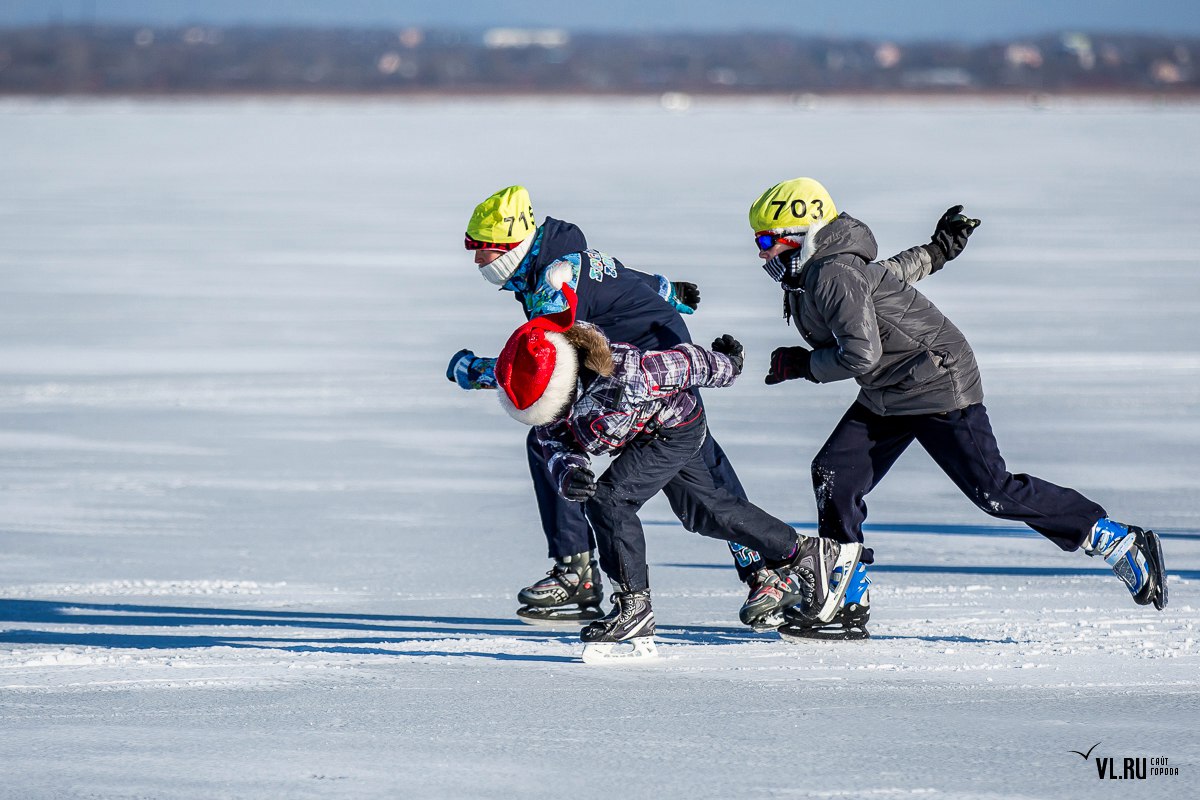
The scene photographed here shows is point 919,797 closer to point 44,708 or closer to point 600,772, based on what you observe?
point 600,772

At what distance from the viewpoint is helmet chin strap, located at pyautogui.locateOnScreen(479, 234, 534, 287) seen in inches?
186

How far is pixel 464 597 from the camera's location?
5.28 metres

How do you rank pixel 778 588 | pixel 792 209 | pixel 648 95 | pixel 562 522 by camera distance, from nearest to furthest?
pixel 792 209, pixel 778 588, pixel 562 522, pixel 648 95

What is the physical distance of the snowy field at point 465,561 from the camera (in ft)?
11.8

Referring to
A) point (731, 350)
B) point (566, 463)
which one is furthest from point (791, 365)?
point (566, 463)

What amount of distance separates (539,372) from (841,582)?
1.09 metres

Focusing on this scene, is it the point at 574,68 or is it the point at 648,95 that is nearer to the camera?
the point at 648,95

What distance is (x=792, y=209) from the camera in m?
4.44

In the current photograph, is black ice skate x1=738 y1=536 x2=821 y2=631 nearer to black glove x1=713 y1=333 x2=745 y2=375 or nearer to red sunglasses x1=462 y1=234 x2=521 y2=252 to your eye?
black glove x1=713 y1=333 x2=745 y2=375

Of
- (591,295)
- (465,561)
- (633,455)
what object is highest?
(591,295)

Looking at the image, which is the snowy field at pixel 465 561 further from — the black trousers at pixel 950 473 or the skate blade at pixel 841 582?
the black trousers at pixel 950 473

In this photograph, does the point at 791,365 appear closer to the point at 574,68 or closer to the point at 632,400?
the point at 632,400

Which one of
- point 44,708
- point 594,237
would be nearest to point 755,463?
point 44,708

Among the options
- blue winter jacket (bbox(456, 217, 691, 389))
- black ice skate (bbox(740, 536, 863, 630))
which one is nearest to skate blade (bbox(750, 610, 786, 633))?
black ice skate (bbox(740, 536, 863, 630))
